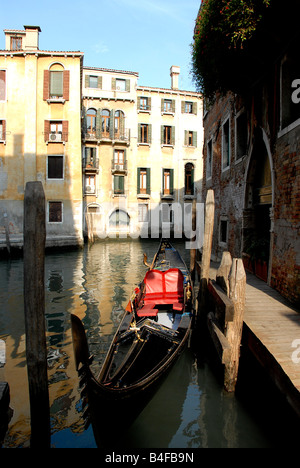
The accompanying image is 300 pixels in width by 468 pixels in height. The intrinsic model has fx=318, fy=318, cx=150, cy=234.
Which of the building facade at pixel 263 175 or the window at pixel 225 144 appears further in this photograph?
the window at pixel 225 144

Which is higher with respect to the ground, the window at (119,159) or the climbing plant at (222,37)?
the window at (119,159)

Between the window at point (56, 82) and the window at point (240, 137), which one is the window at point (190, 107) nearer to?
the window at point (56, 82)

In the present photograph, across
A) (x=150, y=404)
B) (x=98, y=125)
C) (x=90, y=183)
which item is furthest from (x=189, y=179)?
(x=150, y=404)

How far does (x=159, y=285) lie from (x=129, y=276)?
17.2ft

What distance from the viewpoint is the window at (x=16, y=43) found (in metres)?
19.3

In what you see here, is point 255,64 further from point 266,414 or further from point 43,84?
point 43,84

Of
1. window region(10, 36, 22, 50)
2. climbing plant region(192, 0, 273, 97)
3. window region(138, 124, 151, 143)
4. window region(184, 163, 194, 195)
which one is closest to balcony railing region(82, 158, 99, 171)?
window region(138, 124, 151, 143)

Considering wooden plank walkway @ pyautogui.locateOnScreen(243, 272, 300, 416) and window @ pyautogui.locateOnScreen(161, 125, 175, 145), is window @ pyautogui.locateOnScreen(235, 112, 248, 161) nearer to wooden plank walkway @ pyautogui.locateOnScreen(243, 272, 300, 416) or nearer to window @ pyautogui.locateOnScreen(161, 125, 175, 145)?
wooden plank walkway @ pyautogui.locateOnScreen(243, 272, 300, 416)

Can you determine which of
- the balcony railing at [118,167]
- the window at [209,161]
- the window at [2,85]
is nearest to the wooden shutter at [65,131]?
the window at [2,85]

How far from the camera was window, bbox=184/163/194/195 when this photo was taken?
24203 mm

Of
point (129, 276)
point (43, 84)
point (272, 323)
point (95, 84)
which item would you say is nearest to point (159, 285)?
point (272, 323)

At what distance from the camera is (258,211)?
7.54 meters

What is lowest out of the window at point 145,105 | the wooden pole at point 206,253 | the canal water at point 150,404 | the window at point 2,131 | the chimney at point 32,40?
the canal water at point 150,404

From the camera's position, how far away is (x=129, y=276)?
11414 millimetres
